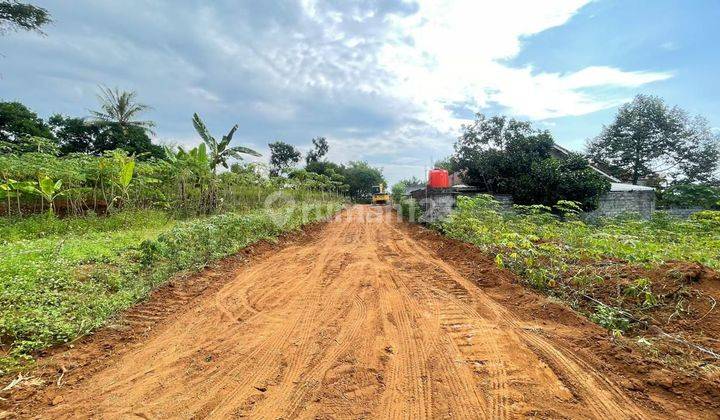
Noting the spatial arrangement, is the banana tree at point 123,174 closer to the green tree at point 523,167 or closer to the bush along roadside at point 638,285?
the bush along roadside at point 638,285

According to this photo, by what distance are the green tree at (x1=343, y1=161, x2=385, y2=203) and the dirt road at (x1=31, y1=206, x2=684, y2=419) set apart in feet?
157

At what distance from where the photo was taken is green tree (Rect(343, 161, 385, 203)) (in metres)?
Answer: 53.2

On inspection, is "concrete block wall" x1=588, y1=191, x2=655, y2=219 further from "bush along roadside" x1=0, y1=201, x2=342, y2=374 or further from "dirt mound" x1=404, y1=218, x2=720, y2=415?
"bush along roadside" x1=0, y1=201, x2=342, y2=374

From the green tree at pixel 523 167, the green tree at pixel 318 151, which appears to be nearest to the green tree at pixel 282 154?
→ the green tree at pixel 318 151

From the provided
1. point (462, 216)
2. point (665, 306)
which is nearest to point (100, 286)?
point (665, 306)

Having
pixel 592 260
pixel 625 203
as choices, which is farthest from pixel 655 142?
pixel 592 260

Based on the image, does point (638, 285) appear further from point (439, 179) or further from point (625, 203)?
Result: point (625, 203)

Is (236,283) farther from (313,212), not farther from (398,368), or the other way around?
(313,212)

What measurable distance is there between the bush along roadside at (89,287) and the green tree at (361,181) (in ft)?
150

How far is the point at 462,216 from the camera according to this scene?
9.53 m

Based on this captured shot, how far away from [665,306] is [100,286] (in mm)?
6785

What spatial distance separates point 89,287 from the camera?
4145 millimetres

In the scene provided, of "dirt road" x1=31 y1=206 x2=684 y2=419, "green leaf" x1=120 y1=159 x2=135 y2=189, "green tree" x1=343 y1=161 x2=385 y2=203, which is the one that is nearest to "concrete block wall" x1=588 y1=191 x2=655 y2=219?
"dirt road" x1=31 y1=206 x2=684 y2=419

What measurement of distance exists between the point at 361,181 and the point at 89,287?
169 feet
